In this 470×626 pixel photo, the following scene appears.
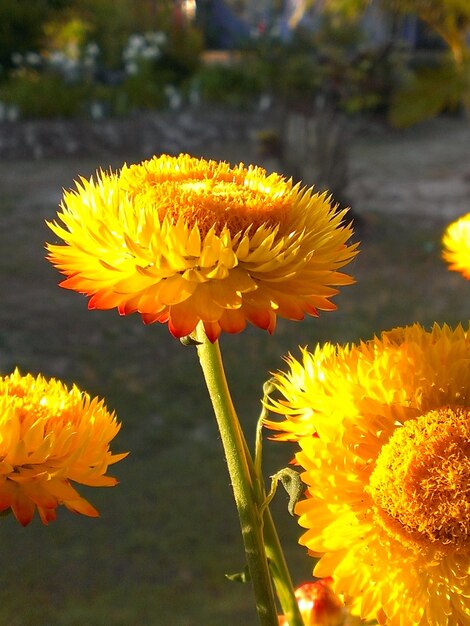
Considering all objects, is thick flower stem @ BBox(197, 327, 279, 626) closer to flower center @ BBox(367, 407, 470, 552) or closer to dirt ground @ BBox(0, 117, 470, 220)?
flower center @ BBox(367, 407, 470, 552)

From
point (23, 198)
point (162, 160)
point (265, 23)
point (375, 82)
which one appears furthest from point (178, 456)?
point (265, 23)

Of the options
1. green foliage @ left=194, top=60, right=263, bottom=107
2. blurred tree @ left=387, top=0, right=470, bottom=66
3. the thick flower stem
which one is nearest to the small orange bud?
the thick flower stem

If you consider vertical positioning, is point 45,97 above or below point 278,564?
below

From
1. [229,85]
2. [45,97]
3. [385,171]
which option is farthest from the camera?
[229,85]

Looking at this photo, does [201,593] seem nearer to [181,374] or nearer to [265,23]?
[181,374]

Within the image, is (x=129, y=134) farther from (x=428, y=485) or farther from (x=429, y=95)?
(x=428, y=485)

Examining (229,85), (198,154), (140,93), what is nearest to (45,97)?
(140,93)
